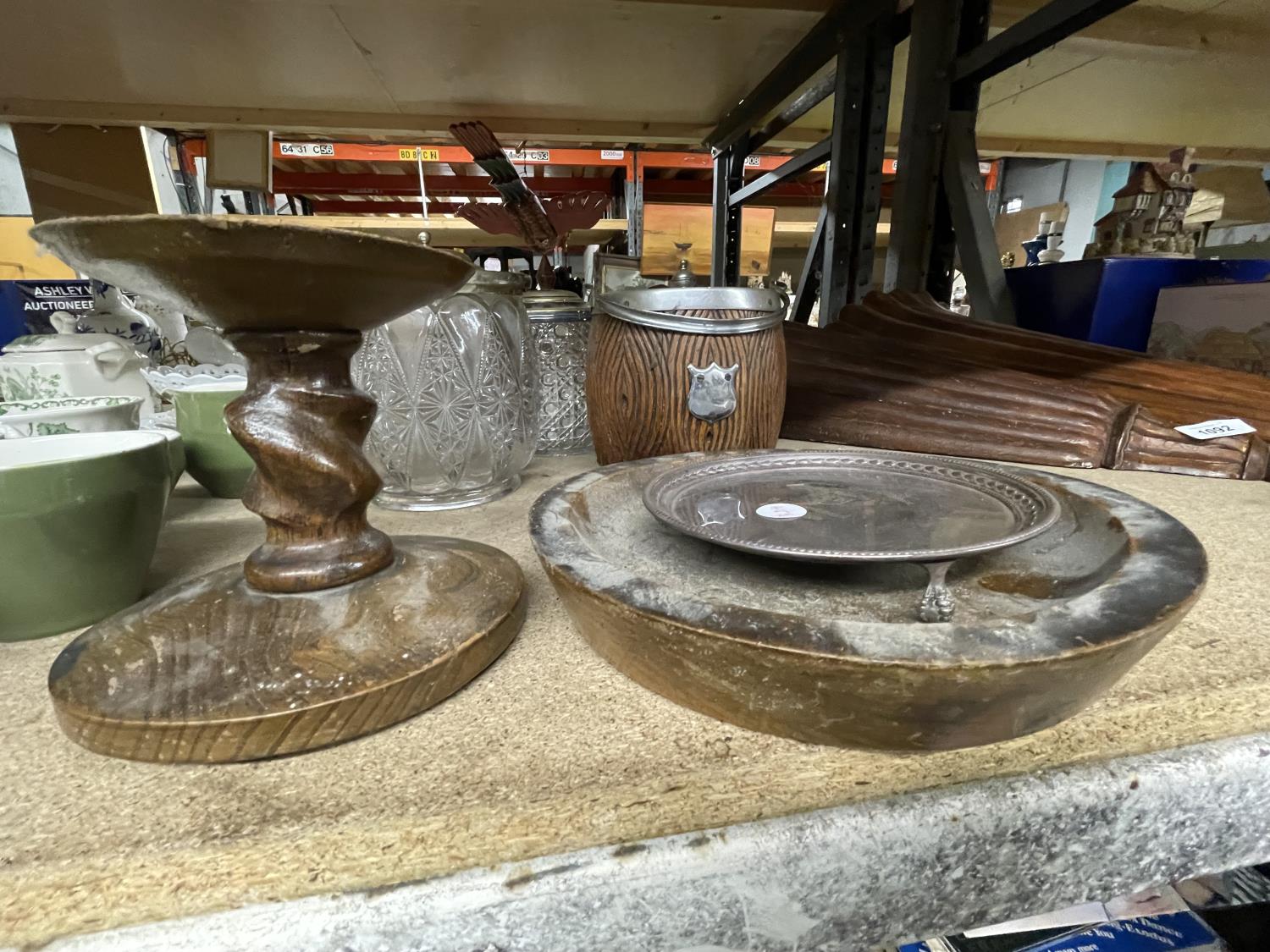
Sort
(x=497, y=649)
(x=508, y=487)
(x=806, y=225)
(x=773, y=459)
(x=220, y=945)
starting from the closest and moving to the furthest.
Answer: (x=220, y=945), (x=497, y=649), (x=773, y=459), (x=508, y=487), (x=806, y=225)

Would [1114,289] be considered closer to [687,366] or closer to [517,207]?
[687,366]

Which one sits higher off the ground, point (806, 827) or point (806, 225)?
point (806, 225)

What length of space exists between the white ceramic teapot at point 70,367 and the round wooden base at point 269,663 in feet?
1.76

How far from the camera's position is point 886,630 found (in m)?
0.24

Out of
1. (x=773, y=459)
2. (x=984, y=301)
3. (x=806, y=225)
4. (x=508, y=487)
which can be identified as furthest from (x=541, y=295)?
(x=806, y=225)

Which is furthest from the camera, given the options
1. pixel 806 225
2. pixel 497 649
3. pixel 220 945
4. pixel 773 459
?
pixel 806 225

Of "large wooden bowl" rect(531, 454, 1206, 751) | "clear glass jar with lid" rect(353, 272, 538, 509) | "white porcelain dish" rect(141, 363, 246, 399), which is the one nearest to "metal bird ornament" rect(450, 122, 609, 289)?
"clear glass jar with lid" rect(353, 272, 538, 509)

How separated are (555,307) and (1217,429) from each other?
72 cm

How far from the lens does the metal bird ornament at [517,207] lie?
0.79m

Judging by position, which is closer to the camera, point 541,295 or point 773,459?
point 773,459

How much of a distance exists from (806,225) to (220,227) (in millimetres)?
2353

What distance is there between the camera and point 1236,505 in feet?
1.87

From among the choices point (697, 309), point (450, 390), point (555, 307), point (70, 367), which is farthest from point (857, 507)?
point (70, 367)

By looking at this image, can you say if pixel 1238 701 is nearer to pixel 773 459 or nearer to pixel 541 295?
pixel 773 459
